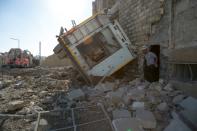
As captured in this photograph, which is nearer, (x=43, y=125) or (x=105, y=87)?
(x=43, y=125)

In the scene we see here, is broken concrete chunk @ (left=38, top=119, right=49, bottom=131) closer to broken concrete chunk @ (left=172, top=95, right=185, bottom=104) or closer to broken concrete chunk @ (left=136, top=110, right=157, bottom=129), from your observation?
broken concrete chunk @ (left=136, top=110, right=157, bottom=129)

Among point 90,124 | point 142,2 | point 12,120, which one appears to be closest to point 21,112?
point 12,120

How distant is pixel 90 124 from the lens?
4.27 metres

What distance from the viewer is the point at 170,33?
17.4 ft

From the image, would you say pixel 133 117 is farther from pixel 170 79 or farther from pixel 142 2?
pixel 142 2

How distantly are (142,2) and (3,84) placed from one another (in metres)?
6.47

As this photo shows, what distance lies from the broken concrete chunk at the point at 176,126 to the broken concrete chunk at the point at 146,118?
271 millimetres

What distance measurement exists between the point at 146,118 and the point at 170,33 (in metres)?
2.27

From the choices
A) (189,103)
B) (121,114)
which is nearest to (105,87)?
(121,114)

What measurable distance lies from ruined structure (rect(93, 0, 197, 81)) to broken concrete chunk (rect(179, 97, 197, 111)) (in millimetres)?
635

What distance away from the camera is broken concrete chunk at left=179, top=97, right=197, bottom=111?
394cm

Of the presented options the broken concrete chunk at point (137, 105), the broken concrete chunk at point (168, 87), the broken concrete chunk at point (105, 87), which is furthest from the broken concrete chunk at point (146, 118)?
the broken concrete chunk at point (105, 87)

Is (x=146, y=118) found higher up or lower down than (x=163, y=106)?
lower down

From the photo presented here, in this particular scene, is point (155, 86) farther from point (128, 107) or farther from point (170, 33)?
point (170, 33)
